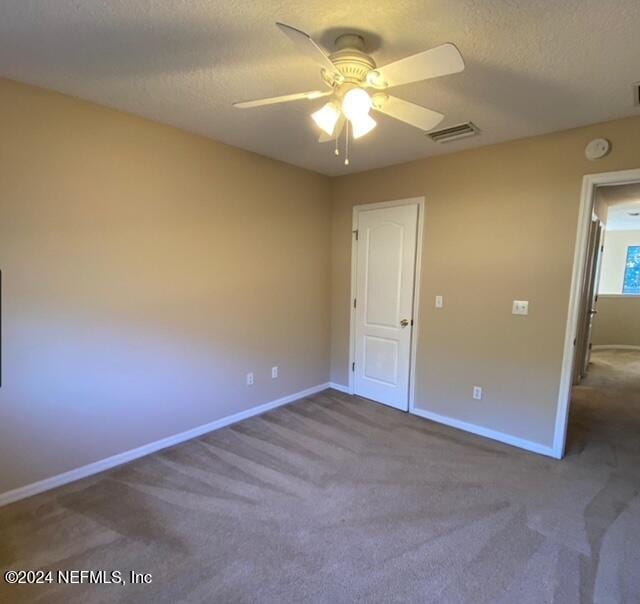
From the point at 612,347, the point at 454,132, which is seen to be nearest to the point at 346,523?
the point at 454,132

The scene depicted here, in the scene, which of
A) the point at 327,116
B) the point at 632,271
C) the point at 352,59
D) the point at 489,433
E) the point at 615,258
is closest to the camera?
the point at 352,59

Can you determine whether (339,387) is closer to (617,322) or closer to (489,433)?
(489,433)

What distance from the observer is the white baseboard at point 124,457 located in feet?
7.27

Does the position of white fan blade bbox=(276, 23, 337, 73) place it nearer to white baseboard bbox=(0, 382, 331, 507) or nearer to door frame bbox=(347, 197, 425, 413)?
door frame bbox=(347, 197, 425, 413)

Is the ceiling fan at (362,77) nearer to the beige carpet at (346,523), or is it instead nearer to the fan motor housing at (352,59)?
the fan motor housing at (352,59)

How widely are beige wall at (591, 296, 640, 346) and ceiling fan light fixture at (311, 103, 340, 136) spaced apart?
718 cm

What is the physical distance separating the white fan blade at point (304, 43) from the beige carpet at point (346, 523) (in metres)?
2.24

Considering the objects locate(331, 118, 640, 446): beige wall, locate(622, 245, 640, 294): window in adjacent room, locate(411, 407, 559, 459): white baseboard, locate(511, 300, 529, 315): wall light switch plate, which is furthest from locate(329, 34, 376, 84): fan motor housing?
locate(622, 245, 640, 294): window in adjacent room

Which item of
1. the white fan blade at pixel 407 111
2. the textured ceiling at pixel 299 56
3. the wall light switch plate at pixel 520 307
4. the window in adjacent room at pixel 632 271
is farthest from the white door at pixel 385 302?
the window in adjacent room at pixel 632 271

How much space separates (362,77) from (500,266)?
205cm

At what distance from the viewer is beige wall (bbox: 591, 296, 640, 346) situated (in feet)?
21.8

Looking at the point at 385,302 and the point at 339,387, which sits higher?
the point at 385,302

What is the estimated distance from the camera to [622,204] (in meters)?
A: 5.01

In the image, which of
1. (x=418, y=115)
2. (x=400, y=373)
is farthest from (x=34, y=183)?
(x=400, y=373)
